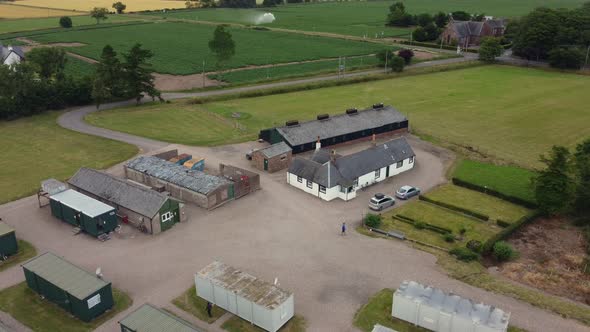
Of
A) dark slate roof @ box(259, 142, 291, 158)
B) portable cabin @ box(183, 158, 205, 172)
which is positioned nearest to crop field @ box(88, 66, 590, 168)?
portable cabin @ box(183, 158, 205, 172)

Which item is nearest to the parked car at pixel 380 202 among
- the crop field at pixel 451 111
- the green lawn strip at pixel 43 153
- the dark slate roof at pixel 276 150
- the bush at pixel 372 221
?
the bush at pixel 372 221

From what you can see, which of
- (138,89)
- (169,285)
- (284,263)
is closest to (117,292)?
(169,285)

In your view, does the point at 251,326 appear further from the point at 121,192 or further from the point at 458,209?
the point at 458,209

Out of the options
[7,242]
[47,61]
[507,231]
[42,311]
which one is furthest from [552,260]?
[47,61]

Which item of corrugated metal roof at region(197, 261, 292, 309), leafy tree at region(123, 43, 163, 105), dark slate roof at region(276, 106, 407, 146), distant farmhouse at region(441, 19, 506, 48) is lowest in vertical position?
corrugated metal roof at region(197, 261, 292, 309)

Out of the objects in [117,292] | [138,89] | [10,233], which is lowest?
[117,292]

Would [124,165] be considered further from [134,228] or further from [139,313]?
[139,313]

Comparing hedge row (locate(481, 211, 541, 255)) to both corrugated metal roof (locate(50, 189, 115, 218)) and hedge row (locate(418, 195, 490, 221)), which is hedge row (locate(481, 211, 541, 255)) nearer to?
hedge row (locate(418, 195, 490, 221))
